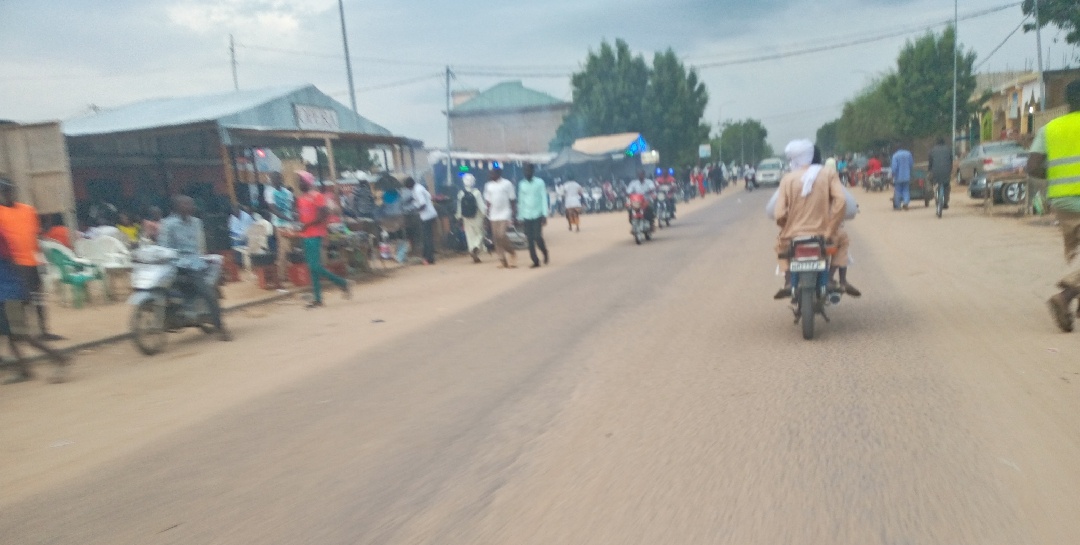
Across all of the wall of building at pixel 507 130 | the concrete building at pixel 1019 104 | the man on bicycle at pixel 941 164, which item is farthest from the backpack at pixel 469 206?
the wall of building at pixel 507 130

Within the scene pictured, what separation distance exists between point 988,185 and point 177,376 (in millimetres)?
18589

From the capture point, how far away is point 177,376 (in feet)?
25.1

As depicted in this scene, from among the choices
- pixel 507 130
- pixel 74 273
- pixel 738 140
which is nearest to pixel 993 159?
pixel 74 273

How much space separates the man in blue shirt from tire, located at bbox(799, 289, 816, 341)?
53.5 ft

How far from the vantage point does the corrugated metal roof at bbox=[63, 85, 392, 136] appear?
16781 millimetres

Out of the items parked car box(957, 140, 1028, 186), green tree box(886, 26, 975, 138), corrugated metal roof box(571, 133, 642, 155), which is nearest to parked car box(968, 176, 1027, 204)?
parked car box(957, 140, 1028, 186)

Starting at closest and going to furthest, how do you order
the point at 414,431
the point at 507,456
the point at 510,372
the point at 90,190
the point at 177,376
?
the point at 507,456
the point at 414,431
the point at 510,372
the point at 177,376
the point at 90,190

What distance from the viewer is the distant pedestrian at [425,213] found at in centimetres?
1689

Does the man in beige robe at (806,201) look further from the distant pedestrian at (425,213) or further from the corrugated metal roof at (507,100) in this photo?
the corrugated metal roof at (507,100)

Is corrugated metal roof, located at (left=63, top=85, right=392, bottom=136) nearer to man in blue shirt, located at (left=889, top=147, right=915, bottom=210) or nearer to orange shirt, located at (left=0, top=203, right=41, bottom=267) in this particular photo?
orange shirt, located at (left=0, top=203, right=41, bottom=267)

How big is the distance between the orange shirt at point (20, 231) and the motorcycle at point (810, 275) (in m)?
6.82

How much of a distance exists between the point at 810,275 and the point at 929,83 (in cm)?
4949

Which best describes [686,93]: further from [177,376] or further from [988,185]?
[177,376]

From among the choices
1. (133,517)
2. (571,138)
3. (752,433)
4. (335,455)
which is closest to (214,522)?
(133,517)
